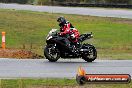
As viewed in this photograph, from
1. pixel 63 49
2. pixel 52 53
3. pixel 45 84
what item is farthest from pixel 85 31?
pixel 45 84

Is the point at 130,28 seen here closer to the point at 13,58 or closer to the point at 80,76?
the point at 13,58

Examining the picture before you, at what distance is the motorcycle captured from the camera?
19234 mm

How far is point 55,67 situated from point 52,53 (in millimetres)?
1688

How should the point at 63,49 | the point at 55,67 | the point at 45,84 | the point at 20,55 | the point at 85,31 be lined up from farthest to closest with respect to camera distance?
the point at 85,31, the point at 20,55, the point at 63,49, the point at 55,67, the point at 45,84

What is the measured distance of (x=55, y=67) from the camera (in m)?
17.6

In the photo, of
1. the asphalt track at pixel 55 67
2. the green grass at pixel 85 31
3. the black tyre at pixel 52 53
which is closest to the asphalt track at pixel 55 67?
the asphalt track at pixel 55 67

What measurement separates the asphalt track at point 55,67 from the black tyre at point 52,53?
186mm

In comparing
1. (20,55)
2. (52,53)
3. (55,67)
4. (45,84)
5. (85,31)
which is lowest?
(85,31)

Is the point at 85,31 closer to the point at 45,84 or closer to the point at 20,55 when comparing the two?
the point at 20,55

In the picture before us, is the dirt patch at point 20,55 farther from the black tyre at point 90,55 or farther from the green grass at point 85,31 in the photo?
the black tyre at point 90,55

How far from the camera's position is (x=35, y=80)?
1404 centimetres

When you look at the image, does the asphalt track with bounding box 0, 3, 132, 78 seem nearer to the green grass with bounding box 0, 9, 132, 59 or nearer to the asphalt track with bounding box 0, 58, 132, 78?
the asphalt track with bounding box 0, 58, 132, 78

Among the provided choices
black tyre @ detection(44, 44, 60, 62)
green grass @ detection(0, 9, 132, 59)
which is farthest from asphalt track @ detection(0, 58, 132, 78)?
green grass @ detection(0, 9, 132, 59)

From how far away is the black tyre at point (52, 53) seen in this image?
1916 centimetres
